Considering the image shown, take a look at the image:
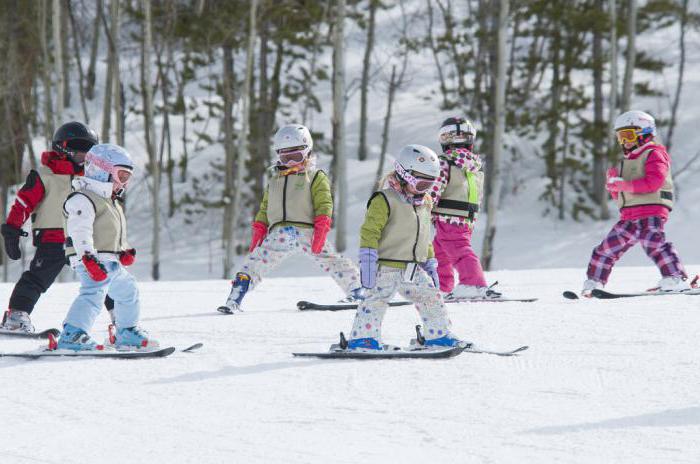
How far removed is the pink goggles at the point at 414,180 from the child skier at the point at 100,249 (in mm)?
1607

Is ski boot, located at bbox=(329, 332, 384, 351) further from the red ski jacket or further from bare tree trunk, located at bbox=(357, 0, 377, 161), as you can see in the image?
bare tree trunk, located at bbox=(357, 0, 377, 161)

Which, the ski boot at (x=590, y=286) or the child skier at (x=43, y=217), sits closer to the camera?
the child skier at (x=43, y=217)

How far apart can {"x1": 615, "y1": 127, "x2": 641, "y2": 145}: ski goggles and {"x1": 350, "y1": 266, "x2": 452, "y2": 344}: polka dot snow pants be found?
332cm

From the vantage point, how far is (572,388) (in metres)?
4.73

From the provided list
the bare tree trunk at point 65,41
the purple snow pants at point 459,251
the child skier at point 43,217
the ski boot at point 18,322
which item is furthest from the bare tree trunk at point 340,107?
the ski boot at point 18,322

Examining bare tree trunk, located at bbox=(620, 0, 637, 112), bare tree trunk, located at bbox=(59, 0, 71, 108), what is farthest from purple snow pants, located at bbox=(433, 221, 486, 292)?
bare tree trunk, located at bbox=(59, 0, 71, 108)

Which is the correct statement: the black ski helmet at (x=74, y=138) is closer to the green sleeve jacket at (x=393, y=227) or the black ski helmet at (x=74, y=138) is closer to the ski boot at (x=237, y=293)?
the ski boot at (x=237, y=293)

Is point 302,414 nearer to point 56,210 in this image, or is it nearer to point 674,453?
point 674,453

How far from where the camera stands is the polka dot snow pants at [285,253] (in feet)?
25.1

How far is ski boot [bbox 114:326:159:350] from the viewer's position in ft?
18.7

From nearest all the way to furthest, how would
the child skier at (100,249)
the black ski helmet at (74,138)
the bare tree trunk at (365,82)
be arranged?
the child skier at (100,249), the black ski helmet at (74,138), the bare tree trunk at (365,82)

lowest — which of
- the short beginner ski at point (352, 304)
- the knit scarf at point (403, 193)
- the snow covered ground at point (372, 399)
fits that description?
the snow covered ground at point (372, 399)

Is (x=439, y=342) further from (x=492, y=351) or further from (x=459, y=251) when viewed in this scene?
(x=459, y=251)

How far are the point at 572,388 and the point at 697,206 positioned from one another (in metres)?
18.5
